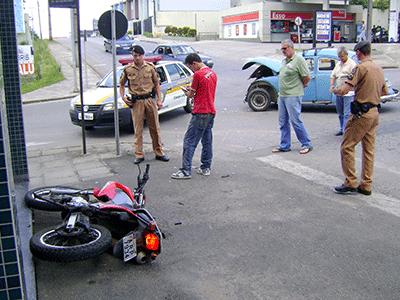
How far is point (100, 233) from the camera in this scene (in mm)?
4359

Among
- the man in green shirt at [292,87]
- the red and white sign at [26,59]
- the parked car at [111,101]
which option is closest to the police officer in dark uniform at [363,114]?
the man in green shirt at [292,87]

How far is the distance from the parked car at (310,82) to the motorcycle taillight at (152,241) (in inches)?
363

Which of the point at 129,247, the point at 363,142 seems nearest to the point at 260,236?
the point at 129,247

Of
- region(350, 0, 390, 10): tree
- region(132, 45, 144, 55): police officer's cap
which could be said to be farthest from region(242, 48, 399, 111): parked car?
region(350, 0, 390, 10): tree

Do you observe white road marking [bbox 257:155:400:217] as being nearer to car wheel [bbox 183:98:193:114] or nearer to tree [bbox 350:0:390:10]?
car wheel [bbox 183:98:193:114]

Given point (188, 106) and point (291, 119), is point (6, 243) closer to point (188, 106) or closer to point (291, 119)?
point (291, 119)

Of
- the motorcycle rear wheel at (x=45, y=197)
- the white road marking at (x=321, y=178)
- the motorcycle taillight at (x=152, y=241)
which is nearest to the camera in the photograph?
the motorcycle taillight at (x=152, y=241)

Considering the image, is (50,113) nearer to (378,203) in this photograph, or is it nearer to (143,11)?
(378,203)

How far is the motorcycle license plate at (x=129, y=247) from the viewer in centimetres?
430

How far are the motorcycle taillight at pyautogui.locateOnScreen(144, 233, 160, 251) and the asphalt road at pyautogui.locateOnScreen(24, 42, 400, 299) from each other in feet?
0.72

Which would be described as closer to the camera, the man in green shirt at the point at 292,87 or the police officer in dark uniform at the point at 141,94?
the police officer in dark uniform at the point at 141,94

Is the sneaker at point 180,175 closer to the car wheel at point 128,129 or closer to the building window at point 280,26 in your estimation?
the car wheel at point 128,129

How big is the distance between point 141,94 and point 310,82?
5911 mm

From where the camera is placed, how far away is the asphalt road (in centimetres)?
406
